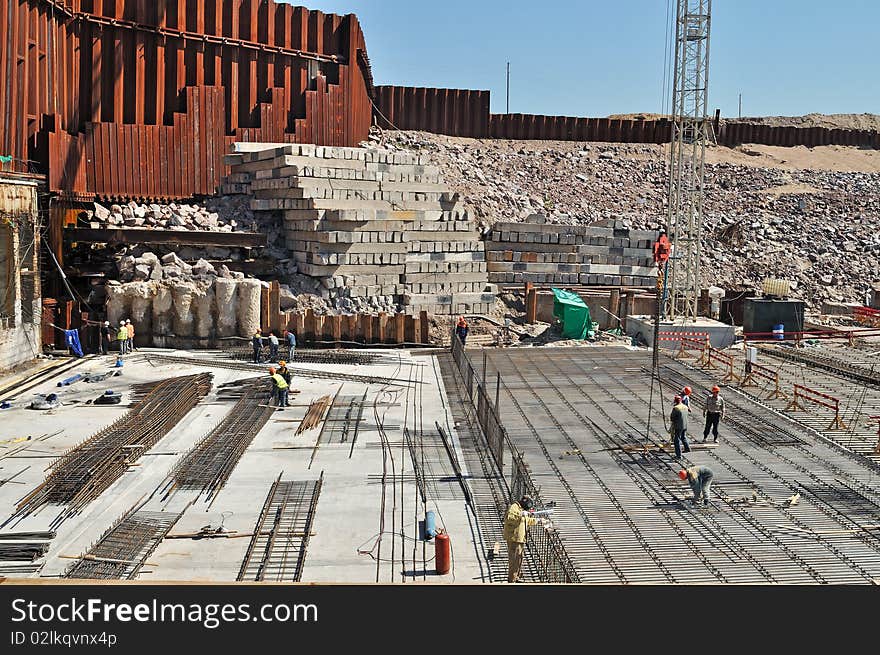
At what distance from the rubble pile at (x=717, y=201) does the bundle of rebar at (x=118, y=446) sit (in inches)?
715

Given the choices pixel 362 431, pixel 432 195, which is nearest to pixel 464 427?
pixel 362 431

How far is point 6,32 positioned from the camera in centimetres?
2600

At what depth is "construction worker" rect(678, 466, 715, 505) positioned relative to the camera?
13.8m

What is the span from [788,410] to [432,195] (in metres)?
17.0

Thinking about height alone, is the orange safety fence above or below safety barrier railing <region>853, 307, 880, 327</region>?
below

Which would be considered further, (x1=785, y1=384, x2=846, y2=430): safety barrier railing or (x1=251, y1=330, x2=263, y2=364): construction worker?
(x1=251, y1=330, x2=263, y2=364): construction worker

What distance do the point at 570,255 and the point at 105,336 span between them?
1741 cm

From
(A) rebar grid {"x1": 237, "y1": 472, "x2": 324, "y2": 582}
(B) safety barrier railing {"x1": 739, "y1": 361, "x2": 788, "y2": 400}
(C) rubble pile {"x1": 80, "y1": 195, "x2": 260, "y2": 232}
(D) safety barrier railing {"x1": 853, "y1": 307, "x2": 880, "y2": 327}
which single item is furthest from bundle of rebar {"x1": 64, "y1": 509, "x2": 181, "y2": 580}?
(D) safety barrier railing {"x1": 853, "y1": 307, "x2": 880, "y2": 327}

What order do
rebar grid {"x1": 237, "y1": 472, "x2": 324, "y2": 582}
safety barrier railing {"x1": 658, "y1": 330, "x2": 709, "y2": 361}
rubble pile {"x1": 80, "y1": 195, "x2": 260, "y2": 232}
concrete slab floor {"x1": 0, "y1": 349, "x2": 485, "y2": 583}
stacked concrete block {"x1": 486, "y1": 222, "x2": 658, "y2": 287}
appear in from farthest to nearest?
stacked concrete block {"x1": 486, "y1": 222, "x2": 658, "y2": 287}, rubble pile {"x1": 80, "y1": 195, "x2": 260, "y2": 232}, safety barrier railing {"x1": 658, "y1": 330, "x2": 709, "y2": 361}, concrete slab floor {"x1": 0, "y1": 349, "x2": 485, "y2": 583}, rebar grid {"x1": 237, "y1": 472, "x2": 324, "y2": 582}

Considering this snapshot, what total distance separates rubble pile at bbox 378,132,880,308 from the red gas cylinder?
26.5m

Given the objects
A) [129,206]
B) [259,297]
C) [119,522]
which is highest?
[129,206]

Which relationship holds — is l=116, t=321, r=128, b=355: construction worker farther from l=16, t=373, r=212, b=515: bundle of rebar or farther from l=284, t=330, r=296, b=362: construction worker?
l=284, t=330, r=296, b=362: construction worker

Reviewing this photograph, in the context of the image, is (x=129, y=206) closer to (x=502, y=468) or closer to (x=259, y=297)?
(x=259, y=297)

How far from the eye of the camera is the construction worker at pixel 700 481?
45.4ft
